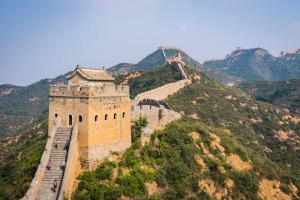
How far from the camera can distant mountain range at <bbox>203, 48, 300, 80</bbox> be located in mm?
169250

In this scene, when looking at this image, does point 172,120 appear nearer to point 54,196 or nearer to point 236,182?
point 236,182

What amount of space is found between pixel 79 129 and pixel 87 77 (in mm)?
A: 4046

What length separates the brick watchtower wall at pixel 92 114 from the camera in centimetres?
1892

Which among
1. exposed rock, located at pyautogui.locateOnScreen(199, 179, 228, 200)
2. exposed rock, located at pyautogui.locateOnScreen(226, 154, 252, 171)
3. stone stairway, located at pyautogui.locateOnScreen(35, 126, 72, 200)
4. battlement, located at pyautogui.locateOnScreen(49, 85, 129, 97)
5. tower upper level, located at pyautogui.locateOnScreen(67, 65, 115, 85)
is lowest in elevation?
exposed rock, located at pyautogui.locateOnScreen(199, 179, 228, 200)

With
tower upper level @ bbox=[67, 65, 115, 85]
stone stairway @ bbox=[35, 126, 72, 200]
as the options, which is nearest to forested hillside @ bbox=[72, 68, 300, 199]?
stone stairway @ bbox=[35, 126, 72, 200]

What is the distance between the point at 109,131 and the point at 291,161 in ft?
106

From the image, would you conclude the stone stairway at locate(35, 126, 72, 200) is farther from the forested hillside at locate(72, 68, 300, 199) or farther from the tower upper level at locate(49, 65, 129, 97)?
the tower upper level at locate(49, 65, 129, 97)

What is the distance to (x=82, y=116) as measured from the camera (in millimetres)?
18922

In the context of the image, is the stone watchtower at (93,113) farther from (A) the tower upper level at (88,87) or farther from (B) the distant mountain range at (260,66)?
(B) the distant mountain range at (260,66)

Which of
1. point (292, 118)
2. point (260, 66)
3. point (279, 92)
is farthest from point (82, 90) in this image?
point (260, 66)

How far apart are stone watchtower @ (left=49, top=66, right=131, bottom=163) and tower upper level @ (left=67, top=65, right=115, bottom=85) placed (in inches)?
2.5

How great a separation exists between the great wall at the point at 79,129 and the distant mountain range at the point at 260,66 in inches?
5596

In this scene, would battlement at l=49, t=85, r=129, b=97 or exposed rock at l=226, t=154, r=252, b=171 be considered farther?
exposed rock at l=226, t=154, r=252, b=171


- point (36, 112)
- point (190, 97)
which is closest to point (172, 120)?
point (190, 97)
